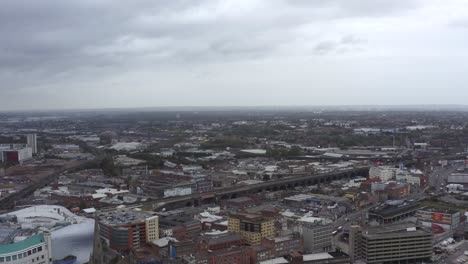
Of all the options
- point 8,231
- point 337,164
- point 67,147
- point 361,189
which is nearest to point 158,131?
point 67,147

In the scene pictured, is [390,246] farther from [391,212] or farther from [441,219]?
[441,219]

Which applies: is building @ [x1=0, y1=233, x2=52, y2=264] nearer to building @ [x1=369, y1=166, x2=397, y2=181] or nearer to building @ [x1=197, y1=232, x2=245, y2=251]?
building @ [x1=197, y1=232, x2=245, y2=251]

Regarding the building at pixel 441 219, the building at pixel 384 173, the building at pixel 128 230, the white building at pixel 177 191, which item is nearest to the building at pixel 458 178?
the building at pixel 384 173

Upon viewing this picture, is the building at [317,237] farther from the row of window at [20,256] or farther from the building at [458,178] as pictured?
the building at [458,178]

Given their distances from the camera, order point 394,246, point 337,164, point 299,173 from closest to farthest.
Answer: point 394,246 → point 299,173 → point 337,164

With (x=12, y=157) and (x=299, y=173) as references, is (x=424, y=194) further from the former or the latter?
(x=12, y=157)

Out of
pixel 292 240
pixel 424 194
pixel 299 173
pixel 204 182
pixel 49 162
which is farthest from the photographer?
pixel 49 162
